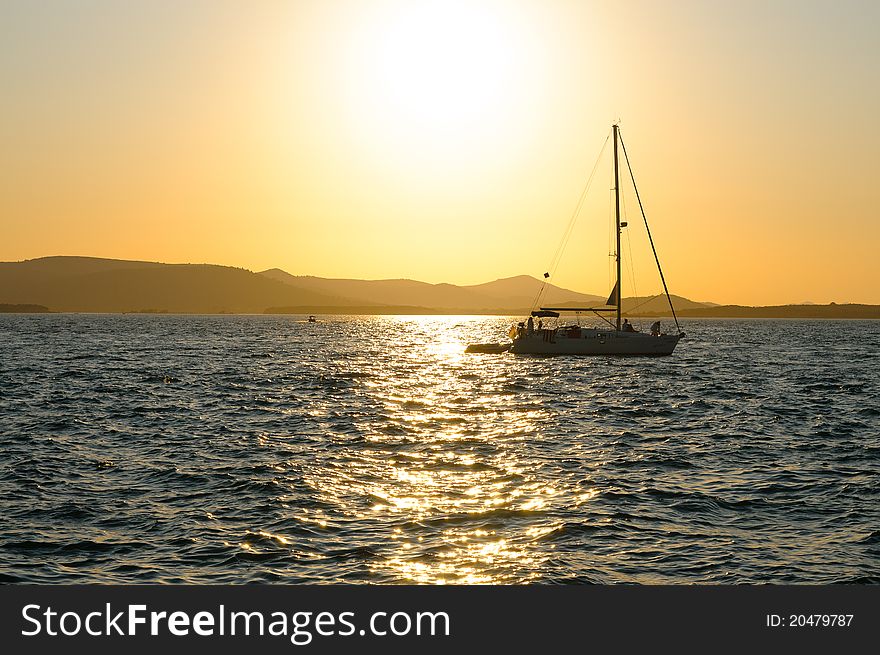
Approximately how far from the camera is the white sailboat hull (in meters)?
70.1

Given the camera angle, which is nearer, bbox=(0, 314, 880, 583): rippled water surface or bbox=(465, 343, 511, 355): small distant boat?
bbox=(0, 314, 880, 583): rippled water surface

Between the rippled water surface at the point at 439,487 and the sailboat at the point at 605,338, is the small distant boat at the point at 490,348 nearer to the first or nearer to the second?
the sailboat at the point at 605,338

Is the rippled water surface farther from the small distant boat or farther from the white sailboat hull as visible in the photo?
the small distant boat

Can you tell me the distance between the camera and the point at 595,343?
70312 mm

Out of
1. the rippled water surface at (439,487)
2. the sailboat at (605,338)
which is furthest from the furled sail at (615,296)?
the rippled water surface at (439,487)

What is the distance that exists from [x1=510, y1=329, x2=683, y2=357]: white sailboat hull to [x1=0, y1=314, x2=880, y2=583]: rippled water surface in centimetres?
2527

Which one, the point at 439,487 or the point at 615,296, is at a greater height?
the point at 615,296

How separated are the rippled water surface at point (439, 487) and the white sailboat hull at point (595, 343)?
2527 centimetres

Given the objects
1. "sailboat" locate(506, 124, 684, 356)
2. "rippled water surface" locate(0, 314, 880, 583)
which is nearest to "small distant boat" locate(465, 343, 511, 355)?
"sailboat" locate(506, 124, 684, 356)

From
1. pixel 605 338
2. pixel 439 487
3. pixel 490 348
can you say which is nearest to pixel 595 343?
pixel 605 338

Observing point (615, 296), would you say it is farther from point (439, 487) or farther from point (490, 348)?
point (439, 487)

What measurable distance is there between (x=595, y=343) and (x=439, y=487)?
2052 inches

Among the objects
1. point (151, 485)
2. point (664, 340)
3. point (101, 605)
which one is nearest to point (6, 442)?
point (151, 485)

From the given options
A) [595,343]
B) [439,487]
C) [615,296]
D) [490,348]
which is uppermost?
[615,296]
